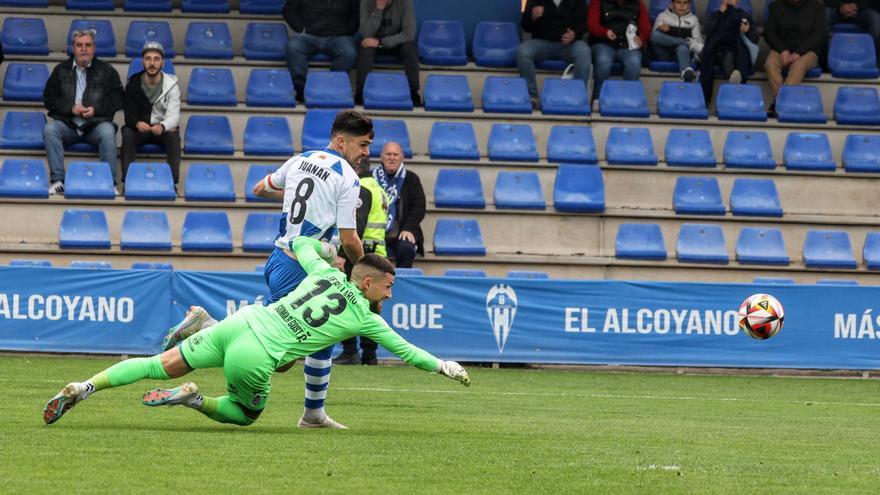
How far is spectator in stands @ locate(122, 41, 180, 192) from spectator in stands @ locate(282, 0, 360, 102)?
7.73 feet

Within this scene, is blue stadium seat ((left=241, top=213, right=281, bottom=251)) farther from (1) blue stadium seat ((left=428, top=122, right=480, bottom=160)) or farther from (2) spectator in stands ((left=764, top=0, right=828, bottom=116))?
(2) spectator in stands ((left=764, top=0, right=828, bottom=116))

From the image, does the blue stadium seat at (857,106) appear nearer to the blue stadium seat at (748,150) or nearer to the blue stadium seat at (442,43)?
the blue stadium seat at (748,150)

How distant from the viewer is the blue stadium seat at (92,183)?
20047mm

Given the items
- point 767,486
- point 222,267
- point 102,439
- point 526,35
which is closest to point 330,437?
point 102,439

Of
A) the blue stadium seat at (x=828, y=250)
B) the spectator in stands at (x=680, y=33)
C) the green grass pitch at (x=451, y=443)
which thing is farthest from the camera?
the spectator in stands at (x=680, y=33)

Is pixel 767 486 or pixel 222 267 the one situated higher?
pixel 767 486

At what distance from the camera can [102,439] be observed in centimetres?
823

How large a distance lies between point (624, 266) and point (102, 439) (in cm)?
1301

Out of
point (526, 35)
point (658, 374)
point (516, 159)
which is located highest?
point (526, 35)

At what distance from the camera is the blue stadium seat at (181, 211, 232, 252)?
64.6 feet

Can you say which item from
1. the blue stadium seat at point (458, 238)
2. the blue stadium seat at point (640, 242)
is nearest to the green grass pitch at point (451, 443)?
the blue stadium seat at point (458, 238)

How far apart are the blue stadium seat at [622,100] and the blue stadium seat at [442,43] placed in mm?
2506

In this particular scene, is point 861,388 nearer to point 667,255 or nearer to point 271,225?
point 667,255

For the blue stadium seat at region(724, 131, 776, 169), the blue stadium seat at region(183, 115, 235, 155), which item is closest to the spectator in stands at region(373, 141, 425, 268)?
the blue stadium seat at region(183, 115, 235, 155)
